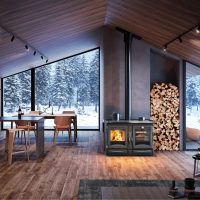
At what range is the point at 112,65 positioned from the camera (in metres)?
8.85

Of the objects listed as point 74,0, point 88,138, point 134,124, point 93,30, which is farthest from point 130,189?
point 88,138

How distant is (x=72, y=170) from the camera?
6559 millimetres

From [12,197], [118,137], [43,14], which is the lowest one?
[12,197]

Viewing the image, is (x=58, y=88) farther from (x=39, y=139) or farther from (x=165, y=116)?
(x=39, y=139)

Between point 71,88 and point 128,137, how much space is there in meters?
5.38

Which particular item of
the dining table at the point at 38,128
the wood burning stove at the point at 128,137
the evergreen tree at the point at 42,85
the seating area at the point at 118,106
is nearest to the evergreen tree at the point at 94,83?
the seating area at the point at 118,106

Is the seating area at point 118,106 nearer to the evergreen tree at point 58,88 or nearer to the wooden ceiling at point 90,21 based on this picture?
the wooden ceiling at point 90,21

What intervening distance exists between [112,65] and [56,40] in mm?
1447

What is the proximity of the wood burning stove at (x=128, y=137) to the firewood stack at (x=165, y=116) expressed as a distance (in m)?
0.81

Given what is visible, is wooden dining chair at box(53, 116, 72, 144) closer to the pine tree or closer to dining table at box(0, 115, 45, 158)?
dining table at box(0, 115, 45, 158)

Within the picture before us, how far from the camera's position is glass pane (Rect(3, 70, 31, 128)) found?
1288 cm

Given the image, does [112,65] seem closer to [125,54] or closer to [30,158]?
[125,54]

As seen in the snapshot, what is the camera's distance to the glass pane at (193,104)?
841cm

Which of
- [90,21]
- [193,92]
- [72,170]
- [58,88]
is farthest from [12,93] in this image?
[72,170]
